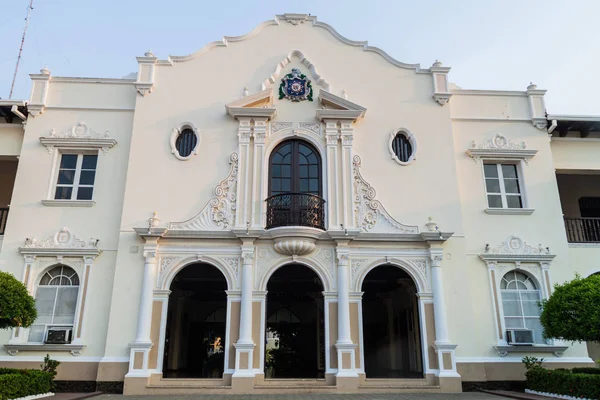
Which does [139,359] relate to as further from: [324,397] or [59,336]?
[324,397]

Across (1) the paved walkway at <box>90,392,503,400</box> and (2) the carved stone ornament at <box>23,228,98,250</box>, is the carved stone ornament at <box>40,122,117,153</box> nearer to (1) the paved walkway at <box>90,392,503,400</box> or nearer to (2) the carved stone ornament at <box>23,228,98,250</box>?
(2) the carved stone ornament at <box>23,228,98,250</box>

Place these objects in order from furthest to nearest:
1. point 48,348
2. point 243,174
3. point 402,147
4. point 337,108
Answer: point 402,147
point 337,108
point 243,174
point 48,348

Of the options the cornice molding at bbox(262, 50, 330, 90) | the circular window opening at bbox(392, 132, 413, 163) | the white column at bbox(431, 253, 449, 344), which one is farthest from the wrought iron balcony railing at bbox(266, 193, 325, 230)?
the cornice molding at bbox(262, 50, 330, 90)

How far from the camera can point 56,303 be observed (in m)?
13.1

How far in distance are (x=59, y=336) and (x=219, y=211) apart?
5352 mm

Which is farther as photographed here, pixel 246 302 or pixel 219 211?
pixel 219 211

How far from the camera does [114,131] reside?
14531mm

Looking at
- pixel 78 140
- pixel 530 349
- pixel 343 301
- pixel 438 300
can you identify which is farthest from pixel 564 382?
pixel 78 140

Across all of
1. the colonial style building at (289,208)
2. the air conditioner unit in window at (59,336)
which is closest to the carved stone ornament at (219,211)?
the colonial style building at (289,208)

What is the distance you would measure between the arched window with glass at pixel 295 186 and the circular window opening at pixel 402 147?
243 cm

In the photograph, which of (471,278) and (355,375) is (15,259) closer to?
(355,375)

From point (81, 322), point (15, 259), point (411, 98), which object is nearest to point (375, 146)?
point (411, 98)

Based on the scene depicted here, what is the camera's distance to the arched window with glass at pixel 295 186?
13.3m

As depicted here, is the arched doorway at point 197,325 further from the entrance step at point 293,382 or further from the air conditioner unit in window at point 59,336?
the entrance step at point 293,382
